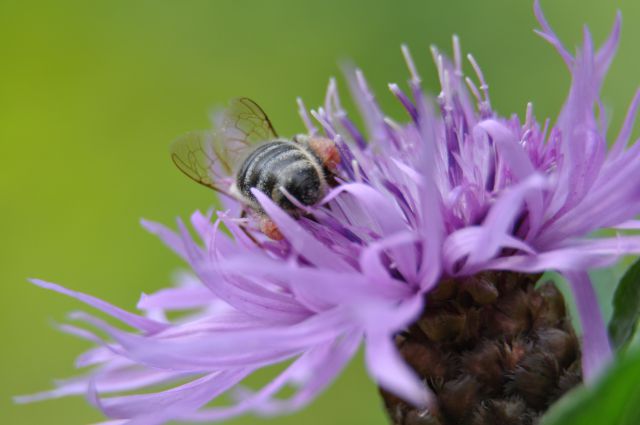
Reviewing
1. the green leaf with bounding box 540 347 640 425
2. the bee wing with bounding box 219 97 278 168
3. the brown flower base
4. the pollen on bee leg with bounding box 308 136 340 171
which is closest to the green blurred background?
the bee wing with bounding box 219 97 278 168

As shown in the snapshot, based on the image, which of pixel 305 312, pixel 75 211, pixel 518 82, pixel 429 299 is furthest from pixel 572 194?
pixel 75 211

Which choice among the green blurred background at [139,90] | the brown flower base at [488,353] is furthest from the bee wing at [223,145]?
the green blurred background at [139,90]

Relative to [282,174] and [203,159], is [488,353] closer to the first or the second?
[282,174]

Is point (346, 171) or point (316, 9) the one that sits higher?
point (316, 9)

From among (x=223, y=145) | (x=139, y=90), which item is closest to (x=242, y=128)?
(x=223, y=145)

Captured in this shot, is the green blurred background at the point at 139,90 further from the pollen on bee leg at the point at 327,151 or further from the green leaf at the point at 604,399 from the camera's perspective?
the green leaf at the point at 604,399

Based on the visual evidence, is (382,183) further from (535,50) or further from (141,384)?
(535,50)
